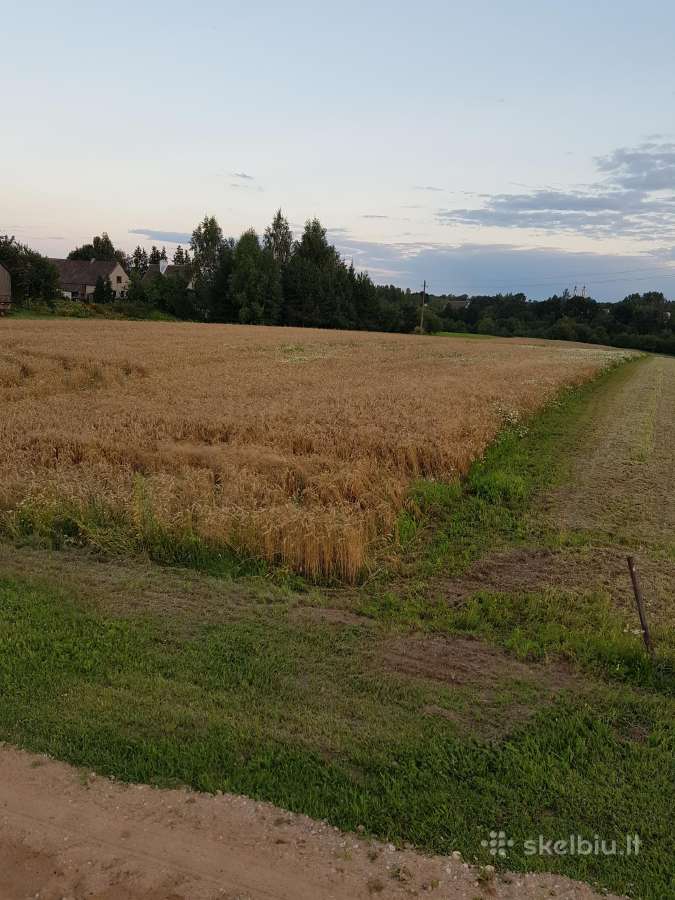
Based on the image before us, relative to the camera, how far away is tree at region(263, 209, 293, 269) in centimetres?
9781

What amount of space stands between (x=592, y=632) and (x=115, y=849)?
14.8 feet

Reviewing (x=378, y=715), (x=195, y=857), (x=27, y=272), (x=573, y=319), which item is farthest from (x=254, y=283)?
(x=195, y=857)

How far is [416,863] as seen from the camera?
11.7 ft

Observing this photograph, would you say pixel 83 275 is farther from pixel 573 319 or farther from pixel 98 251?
pixel 573 319

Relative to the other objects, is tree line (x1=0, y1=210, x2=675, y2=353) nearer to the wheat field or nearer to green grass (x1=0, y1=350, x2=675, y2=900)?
the wheat field

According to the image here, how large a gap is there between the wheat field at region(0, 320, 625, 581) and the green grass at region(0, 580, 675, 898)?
2.23 m

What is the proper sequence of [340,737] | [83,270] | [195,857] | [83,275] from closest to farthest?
[195,857] < [340,737] < [83,275] < [83,270]

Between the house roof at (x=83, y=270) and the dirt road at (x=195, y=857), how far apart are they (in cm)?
9983

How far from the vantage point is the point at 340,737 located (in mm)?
4559

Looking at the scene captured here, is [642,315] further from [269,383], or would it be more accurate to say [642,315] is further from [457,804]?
[457,804]

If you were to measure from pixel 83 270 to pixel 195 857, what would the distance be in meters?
104

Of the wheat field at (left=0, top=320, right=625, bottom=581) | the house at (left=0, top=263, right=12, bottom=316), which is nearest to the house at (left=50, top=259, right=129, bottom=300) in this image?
the house at (left=0, top=263, right=12, bottom=316)

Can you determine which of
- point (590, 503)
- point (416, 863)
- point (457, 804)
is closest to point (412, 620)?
point (457, 804)

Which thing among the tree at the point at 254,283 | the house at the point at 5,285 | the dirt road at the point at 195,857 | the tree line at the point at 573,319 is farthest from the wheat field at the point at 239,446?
the tree line at the point at 573,319
